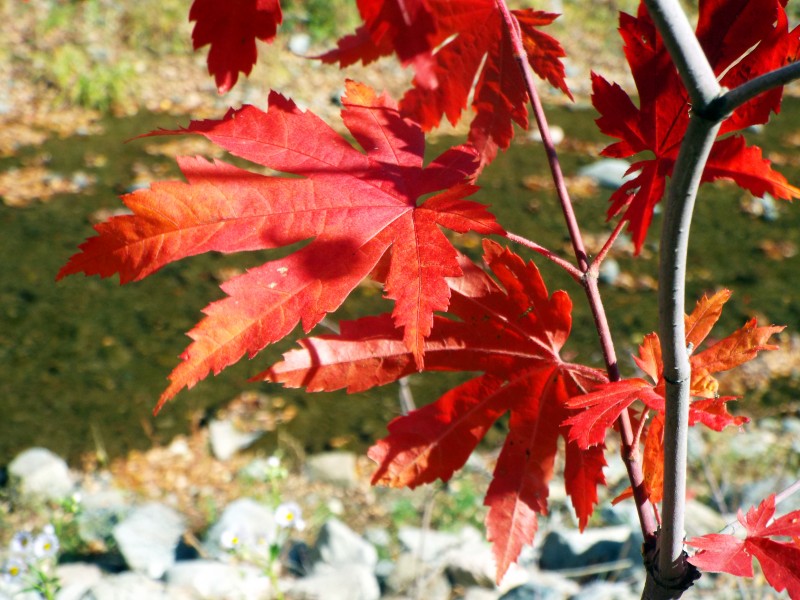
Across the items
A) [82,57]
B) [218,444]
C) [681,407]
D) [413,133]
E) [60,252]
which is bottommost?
[218,444]

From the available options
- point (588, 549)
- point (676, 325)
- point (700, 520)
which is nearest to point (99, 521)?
point (588, 549)

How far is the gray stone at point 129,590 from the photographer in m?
1.66

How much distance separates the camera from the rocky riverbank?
1714 mm

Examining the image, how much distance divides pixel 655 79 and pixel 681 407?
26cm

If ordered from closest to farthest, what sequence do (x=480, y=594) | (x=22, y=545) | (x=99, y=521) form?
(x=22, y=545) < (x=480, y=594) < (x=99, y=521)

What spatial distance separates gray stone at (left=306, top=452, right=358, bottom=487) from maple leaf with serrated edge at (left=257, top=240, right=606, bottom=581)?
177 centimetres

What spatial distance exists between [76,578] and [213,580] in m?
0.35

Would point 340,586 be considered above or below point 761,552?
→ below

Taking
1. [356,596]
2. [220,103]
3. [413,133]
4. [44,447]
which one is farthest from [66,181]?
[413,133]

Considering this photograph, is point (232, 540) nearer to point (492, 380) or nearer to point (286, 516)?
point (286, 516)

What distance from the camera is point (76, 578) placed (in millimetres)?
1882

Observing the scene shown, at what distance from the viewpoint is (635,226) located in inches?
27.0

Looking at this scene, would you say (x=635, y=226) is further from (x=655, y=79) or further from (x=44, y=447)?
(x=44, y=447)

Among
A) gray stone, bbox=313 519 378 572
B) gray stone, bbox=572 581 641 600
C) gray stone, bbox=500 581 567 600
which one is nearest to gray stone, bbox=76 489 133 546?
gray stone, bbox=313 519 378 572
